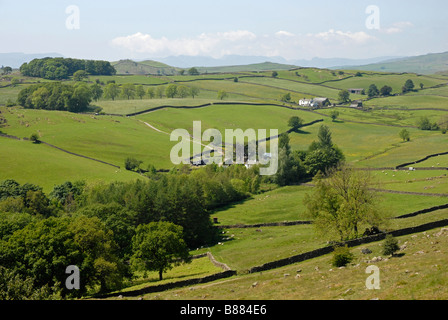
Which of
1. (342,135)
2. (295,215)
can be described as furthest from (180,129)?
(295,215)

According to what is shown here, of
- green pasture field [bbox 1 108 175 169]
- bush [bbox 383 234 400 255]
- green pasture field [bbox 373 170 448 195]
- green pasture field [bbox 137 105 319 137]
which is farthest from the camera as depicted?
green pasture field [bbox 137 105 319 137]

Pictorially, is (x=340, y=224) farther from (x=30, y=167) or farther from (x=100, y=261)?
(x=30, y=167)

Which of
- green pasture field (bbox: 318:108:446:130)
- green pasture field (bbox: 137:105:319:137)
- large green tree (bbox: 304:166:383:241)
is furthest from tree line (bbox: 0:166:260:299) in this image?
green pasture field (bbox: 318:108:446:130)

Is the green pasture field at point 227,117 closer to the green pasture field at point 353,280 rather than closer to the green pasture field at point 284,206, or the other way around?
the green pasture field at point 284,206

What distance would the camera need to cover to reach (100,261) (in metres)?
42.0

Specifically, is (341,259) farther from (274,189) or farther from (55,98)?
(55,98)

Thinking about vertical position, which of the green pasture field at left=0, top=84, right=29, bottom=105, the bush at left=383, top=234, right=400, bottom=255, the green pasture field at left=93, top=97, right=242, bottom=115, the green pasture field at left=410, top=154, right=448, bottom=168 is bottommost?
the green pasture field at left=410, top=154, right=448, bottom=168

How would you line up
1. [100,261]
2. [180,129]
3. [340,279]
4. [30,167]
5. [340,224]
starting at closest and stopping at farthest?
[340,279] → [100,261] → [340,224] → [30,167] → [180,129]

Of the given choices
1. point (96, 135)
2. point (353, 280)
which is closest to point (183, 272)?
point (353, 280)

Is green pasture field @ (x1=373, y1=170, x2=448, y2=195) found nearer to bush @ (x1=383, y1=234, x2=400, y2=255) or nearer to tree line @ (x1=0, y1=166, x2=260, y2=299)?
tree line @ (x1=0, y1=166, x2=260, y2=299)

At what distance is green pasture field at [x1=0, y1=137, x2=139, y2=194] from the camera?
92.2m

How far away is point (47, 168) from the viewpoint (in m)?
97.6

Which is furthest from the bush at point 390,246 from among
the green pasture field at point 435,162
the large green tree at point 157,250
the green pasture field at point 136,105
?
the green pasture field at point 136,105
